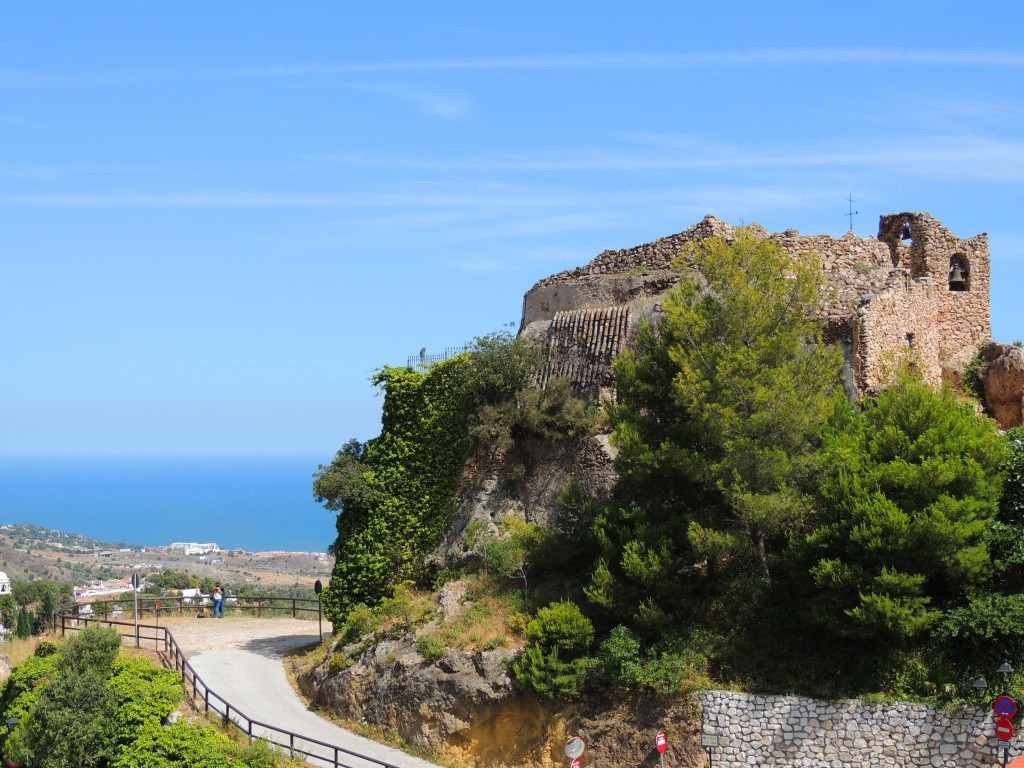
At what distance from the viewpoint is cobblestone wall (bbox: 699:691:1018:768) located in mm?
19719

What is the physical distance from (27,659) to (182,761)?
927 centimetres

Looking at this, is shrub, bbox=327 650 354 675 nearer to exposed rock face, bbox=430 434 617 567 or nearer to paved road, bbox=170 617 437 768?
paved road, bbox=170 617 437 768

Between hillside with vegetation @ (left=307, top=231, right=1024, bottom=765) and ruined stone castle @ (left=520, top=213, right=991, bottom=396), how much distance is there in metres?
0.99

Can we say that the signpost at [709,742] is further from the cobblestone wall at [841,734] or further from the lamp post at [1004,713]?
the lamp post at [1004,713]

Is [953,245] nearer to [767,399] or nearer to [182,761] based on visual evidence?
[767,399]

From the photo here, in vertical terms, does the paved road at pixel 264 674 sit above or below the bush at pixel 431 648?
below

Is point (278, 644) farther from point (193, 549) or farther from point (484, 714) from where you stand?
point (193, 549)

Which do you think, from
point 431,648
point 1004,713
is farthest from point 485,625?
point 1004,713

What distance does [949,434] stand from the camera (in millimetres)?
21500

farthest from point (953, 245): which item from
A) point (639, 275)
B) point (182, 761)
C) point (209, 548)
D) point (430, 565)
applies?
point (209, 548)

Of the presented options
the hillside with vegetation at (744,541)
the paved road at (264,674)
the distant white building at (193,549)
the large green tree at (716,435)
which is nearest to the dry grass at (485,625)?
the hillside with vegetation at (744,541)

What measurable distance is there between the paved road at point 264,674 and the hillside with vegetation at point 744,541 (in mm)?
873

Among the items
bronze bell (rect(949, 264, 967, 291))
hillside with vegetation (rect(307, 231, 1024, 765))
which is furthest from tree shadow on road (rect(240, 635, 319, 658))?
bronze bell (rect(949, 264, 967, 291))

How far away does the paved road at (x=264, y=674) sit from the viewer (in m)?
24.4
